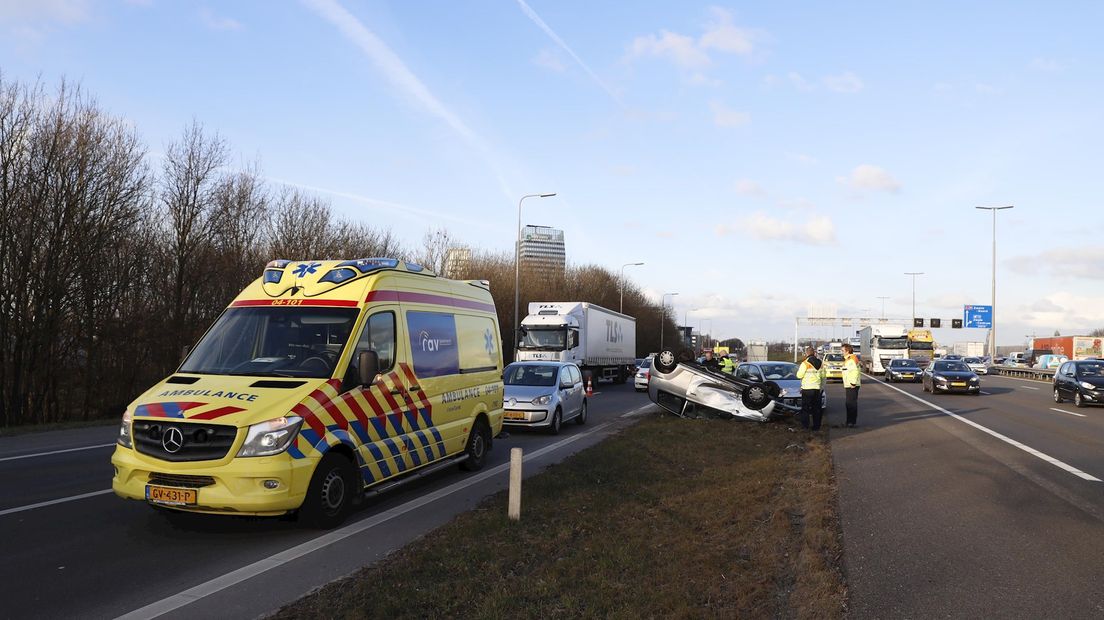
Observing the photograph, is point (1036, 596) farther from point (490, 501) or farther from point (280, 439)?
point (280, 439)

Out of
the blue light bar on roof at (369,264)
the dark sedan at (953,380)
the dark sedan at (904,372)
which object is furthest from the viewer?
the dark sedan at (904,372)

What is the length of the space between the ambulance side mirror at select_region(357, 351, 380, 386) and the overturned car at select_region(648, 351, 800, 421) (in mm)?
10817

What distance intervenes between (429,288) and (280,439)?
11.2 feet

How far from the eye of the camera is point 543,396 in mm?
15391

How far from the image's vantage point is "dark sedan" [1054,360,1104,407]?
2402 centimetres

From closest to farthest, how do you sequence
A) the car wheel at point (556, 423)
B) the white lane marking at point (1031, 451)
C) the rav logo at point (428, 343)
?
the rav logo at point (428, 343) < the white lane marking at point (1031, 451) < the car wheel at point (556, 423)

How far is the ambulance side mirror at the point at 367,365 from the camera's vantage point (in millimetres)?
7199

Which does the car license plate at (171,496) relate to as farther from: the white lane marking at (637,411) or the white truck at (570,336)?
the white truck at (570,336)

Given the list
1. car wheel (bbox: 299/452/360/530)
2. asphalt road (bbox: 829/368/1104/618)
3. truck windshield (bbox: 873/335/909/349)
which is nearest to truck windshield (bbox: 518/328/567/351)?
asphalt road (bbox: 829/368/1104/618)

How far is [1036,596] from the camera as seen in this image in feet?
17.1

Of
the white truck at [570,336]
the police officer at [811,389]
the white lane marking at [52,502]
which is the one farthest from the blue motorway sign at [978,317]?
the white lane marking at [52,502]

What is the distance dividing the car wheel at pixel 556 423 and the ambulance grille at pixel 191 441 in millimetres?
9486

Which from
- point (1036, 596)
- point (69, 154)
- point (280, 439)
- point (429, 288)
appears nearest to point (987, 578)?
point (1036, 596)

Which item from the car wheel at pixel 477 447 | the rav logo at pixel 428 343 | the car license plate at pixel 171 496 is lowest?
the car wheel at pixel 477 447
